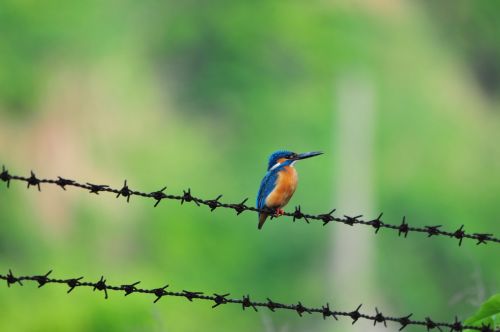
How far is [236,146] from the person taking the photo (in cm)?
5094

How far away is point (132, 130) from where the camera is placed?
A: 5284 centimetres

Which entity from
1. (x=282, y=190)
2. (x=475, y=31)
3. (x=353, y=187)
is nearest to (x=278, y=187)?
(x=282, y=190)

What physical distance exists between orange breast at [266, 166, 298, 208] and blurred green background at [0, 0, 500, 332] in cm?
3090

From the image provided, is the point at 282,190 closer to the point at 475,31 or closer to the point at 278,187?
the point at 278,187

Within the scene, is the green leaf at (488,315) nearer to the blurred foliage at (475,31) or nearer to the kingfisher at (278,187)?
the kingfisher at (278,187)

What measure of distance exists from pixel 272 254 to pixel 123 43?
→ 15.7 meters

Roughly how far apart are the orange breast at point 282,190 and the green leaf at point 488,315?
258 centimetres

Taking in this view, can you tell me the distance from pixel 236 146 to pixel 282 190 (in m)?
43.4

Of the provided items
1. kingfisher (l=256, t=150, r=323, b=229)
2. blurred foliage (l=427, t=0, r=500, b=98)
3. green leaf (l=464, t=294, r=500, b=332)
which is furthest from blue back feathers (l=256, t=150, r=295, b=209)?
blurred foliage (l=427, t=0, r=500, b=98)

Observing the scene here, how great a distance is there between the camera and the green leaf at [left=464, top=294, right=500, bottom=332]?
17.1ft

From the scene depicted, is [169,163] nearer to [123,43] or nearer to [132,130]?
[132,130]

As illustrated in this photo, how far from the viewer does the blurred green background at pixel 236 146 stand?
43.9m

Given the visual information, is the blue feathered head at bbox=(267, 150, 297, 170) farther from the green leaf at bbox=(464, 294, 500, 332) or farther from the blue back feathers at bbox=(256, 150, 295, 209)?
the green leaf at bbox=(464, 294, 500, 332)

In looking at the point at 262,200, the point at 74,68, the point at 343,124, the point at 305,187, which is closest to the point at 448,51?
the point at 343,124
